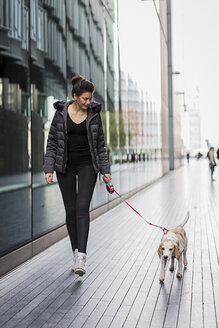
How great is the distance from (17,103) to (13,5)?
1006 mm

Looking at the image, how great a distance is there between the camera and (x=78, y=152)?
479 cm

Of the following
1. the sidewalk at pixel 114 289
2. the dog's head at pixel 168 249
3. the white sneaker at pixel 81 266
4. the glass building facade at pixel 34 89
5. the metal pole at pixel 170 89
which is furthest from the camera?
the metal pole at pixel 170 89

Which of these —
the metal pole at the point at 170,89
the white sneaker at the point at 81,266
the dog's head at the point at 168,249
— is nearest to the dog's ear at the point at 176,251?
the dog's head at the point at 168,249

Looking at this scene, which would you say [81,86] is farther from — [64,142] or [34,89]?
[34,89]

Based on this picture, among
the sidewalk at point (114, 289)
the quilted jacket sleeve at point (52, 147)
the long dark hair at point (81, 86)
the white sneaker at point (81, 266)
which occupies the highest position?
the long dark hair at point (81, 86)

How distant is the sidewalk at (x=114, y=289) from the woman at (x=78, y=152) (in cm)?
41

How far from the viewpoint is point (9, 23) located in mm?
5270

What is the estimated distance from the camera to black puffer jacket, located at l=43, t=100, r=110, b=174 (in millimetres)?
4715

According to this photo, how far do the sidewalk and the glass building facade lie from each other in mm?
471

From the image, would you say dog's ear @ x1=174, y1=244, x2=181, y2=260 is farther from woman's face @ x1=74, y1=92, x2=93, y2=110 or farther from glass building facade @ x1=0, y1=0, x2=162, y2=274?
glass building facade @ x1=0, y1=0, x2=162, y2=274

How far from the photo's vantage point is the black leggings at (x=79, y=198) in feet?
15.7

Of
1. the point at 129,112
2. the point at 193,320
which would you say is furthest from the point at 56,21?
the point at 129,112

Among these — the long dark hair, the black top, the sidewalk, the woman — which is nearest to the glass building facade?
the sidewalk

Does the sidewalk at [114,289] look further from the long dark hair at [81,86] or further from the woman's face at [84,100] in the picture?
the long dark hair at [81,86]
